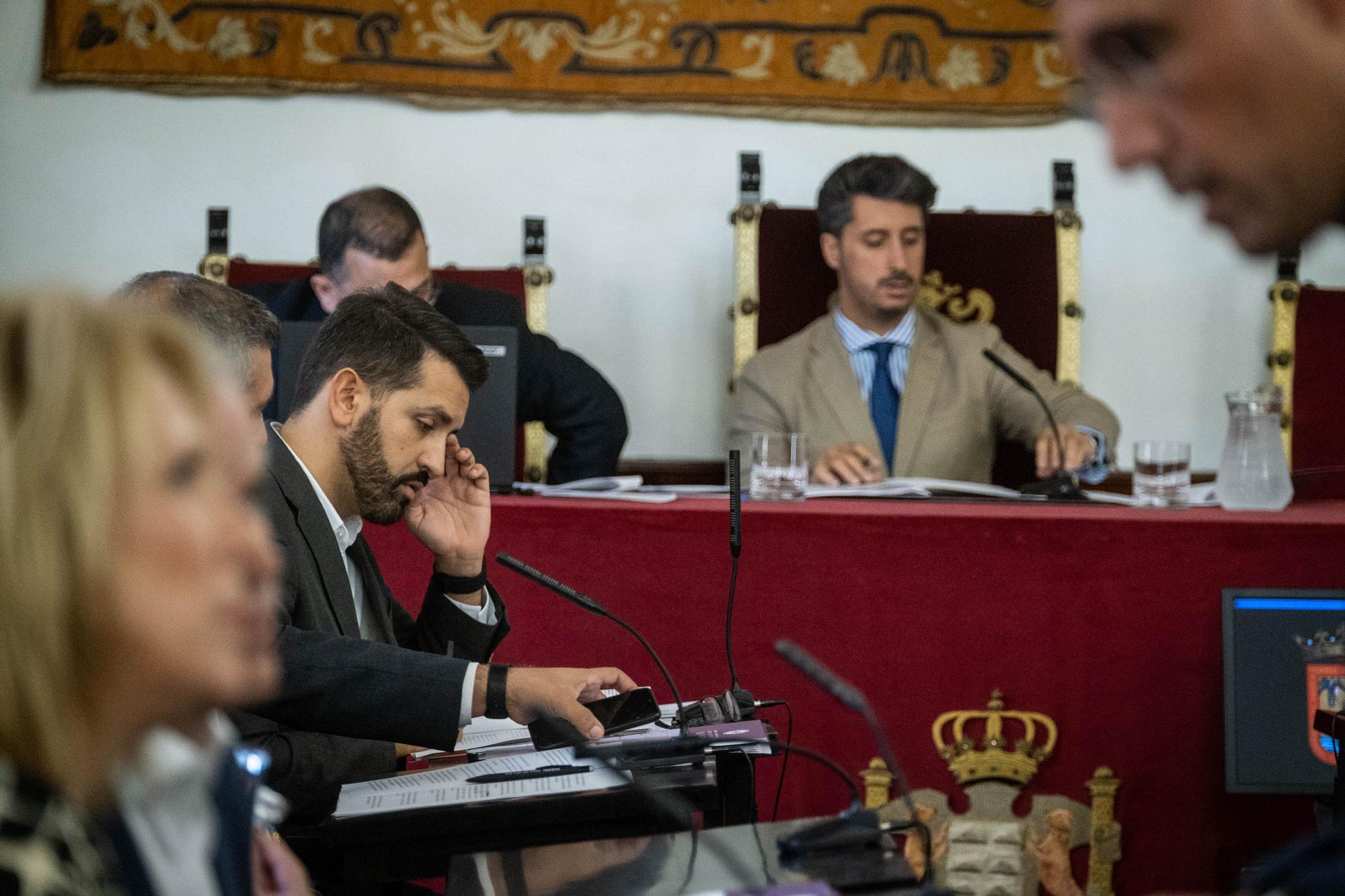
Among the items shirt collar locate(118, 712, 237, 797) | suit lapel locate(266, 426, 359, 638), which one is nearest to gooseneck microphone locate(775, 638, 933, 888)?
shirt collar locate(118, 712, 237, 797)

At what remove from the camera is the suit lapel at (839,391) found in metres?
3.31

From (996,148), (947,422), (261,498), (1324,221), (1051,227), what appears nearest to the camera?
(1324,221)

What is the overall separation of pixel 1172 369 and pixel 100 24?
3152 millimetres

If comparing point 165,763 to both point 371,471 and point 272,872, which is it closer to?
point 272,872

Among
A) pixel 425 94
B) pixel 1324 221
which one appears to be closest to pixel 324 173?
pixel 425 94

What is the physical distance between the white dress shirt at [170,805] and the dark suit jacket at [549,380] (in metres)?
2.58

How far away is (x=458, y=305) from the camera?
341 centimetres

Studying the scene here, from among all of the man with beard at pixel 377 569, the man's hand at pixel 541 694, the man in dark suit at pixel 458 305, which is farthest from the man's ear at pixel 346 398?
the man in dark suit at pixel 458 305

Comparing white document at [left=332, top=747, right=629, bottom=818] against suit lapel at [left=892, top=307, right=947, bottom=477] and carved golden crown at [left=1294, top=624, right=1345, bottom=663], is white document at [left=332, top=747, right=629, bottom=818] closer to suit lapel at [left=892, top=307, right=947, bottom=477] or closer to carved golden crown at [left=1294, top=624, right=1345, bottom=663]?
carved golden crown at [left=1294, top=624, right=1345, bottom=663]

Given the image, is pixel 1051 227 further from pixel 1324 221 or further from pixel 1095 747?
pixel 1324 221

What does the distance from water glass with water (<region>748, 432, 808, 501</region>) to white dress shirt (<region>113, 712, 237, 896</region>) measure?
5.57 ft

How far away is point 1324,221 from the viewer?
760mm

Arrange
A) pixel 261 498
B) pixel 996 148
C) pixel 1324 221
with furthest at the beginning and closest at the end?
1. pixel 996 148
2. pixel 261 498
3. pixel 1324 221

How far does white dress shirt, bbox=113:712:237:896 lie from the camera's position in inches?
31.2
